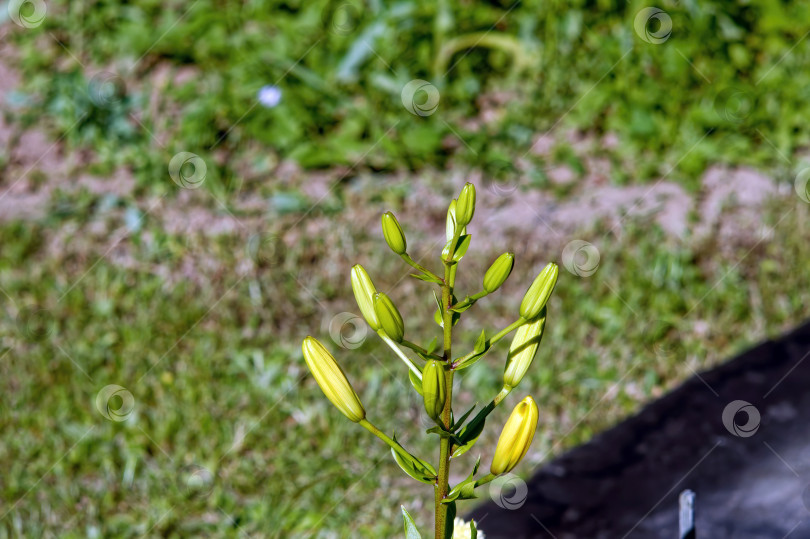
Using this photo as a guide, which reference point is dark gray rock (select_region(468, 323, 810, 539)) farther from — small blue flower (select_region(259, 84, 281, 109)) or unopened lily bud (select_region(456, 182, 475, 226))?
small blue flower (select_region(259, 84, 281, 109))

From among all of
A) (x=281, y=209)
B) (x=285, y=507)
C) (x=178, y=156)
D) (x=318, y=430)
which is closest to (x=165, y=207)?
(x=178, y=156)

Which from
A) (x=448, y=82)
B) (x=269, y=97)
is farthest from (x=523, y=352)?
(x=448, y=82)

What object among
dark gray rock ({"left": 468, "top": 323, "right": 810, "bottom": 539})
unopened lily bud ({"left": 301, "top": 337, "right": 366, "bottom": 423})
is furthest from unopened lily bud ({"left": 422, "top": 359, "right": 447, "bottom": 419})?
dark gray rock ({"left": 468, "top": 323, "right": 810, "bottom": 539})

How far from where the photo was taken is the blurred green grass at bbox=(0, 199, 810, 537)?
274 centimetres

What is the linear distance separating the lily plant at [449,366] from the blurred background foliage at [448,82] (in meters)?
3.16

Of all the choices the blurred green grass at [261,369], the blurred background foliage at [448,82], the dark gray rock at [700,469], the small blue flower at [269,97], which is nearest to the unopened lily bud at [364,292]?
the dark gray rock at [700,469]

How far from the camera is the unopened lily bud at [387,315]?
2.66ft

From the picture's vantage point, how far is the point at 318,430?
2953 mm

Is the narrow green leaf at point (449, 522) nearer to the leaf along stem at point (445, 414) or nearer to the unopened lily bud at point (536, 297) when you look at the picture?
the leaf along stem at point (445, 414)

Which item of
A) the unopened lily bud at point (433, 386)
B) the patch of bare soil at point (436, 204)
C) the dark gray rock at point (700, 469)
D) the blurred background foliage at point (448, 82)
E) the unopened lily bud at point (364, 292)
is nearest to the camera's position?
the unopened lily bud at point (433, 386)

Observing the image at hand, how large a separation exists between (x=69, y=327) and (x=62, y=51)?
1.75 metres

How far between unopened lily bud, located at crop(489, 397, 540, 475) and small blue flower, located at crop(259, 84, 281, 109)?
3419mm

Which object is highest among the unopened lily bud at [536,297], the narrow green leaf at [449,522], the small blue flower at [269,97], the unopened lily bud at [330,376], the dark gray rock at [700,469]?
the small blue flower at [269,97]

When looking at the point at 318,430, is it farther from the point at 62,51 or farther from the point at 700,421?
the point at 62,51
